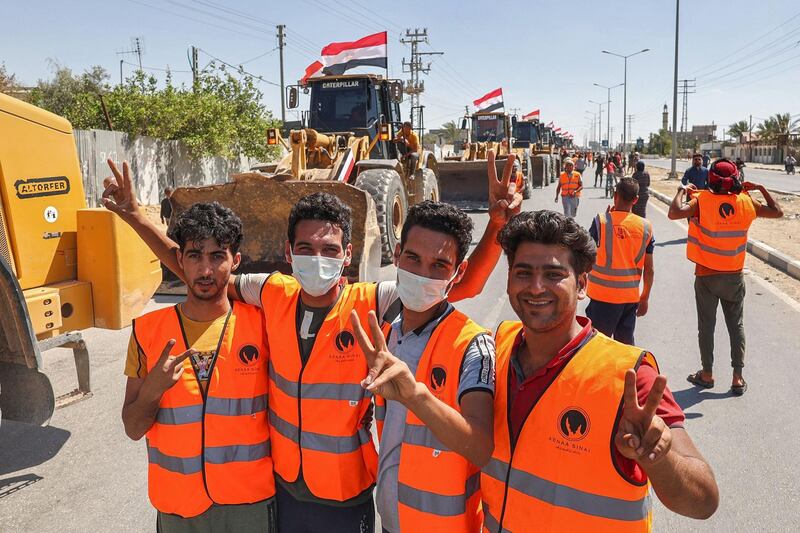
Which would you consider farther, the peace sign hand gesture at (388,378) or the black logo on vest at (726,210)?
the black logo on vest at (726,210)

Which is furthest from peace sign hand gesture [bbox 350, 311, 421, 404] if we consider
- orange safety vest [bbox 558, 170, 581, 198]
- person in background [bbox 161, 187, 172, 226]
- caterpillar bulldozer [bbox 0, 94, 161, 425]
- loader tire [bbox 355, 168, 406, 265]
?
orange safety vest [bbox 558, 170, 581, 198]

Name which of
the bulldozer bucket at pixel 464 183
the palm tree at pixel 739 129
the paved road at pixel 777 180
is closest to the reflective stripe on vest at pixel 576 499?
the bulldozer bucket at pixel 464 183

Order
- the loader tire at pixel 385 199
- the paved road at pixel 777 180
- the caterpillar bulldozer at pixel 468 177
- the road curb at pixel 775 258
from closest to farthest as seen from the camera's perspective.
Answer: the loader tire at pixel 385 199 < the road curb at pixel 775 258 < the caterpillar bulldozer at pixel 468 177 < the paved road at pixel 777 180

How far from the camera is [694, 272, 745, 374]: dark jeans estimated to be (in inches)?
196

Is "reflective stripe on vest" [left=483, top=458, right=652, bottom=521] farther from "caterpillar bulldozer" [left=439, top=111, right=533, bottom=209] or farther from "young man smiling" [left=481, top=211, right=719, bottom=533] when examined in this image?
"caterpillar bulldozer" [left=439, top=111, right=533, bottom=209]

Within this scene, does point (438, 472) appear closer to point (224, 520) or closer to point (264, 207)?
point (224, 520)

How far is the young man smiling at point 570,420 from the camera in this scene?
1498mm

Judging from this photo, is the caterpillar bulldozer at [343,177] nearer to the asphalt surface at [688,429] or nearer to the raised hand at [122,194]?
the asphalt surface at [688,429]

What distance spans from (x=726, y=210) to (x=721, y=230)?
0.22 m

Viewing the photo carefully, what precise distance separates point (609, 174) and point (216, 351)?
21598 mm

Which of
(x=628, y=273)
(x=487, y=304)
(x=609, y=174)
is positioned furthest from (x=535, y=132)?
(x=628, y=273)

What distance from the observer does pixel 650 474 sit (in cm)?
147

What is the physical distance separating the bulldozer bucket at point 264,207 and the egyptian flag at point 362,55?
5.04 meters

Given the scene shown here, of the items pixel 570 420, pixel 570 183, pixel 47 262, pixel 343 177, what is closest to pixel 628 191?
pixel 570 420
